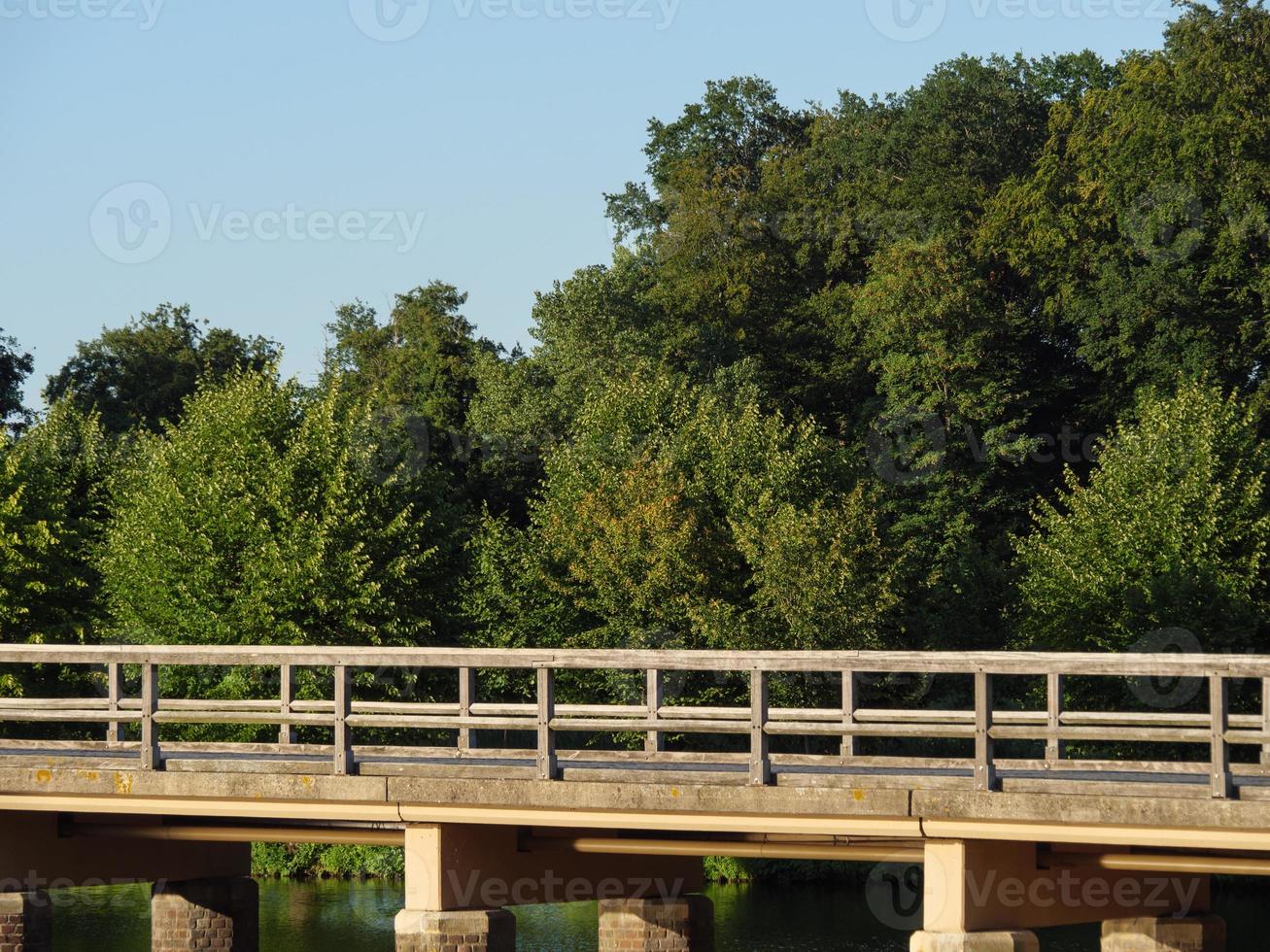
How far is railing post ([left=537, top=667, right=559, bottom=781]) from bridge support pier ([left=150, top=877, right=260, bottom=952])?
5.21m

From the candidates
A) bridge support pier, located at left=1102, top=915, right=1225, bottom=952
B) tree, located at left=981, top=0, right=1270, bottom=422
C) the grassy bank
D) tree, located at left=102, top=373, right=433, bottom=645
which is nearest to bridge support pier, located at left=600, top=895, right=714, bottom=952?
bridge support pier, located at left=1102, top=915, right=1225, bottom=952

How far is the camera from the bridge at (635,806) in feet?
52.9

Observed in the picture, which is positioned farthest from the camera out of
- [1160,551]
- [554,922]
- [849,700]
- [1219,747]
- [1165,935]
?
[1160,551]

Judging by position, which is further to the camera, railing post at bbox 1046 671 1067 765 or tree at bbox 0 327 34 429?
tree at bbox 0 327 34 429

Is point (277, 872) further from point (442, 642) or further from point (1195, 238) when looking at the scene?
point (1195, 238)

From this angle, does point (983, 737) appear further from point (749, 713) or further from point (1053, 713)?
point (749, 713)

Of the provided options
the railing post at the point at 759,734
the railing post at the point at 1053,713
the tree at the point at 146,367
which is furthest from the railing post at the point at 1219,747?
the tree at the point at 146,367

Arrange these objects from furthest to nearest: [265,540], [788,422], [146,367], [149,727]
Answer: [146,367] < [788,422] < [265,540] < [149,727]

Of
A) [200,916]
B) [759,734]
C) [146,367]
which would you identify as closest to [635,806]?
[759,734]

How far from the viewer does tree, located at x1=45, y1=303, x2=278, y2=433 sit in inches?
3391

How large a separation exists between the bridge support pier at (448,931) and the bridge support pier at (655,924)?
299 cm

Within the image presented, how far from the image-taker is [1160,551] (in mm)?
50062

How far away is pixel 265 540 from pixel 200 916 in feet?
94.1
